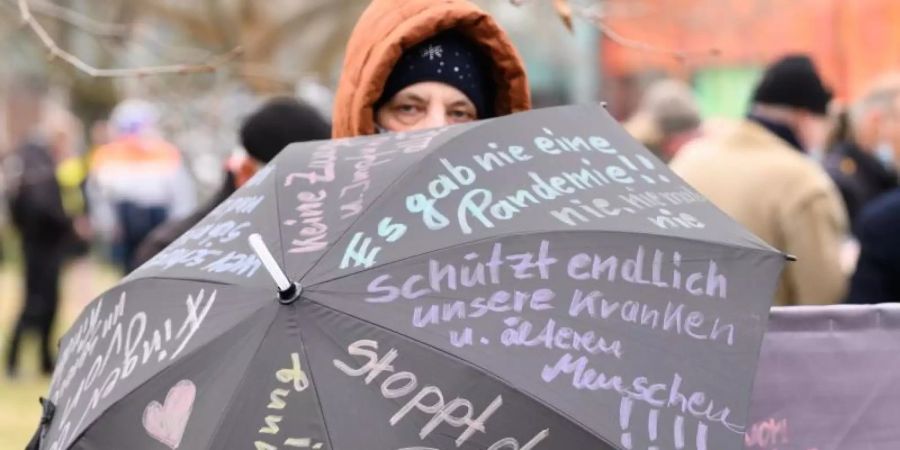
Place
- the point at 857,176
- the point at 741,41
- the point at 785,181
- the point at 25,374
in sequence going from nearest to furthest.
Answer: the point at 785,181 → the point at 857,176 → the point at 25,374 → the point at 741,41

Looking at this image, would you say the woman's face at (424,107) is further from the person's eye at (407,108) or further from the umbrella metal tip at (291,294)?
the umbrella metal tip at (291,294)

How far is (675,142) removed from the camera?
8938 mm

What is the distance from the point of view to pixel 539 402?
2.29 meters

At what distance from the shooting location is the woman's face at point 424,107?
3332 millimetres

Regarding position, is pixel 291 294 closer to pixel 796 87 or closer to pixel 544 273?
pixel 544 273

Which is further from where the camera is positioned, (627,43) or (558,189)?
(627,43)

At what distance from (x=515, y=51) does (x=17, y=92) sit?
41.6 m

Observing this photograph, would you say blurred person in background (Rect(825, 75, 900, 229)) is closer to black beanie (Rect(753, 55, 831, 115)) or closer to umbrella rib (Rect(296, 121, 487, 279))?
black beanie (Rect(753, 55, 831, 115))

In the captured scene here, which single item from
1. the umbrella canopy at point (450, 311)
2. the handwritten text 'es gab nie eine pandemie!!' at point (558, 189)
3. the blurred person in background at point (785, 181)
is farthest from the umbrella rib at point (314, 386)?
the blurred person in background at point (785, 181)

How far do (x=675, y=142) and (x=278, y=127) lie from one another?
3924 millimetres

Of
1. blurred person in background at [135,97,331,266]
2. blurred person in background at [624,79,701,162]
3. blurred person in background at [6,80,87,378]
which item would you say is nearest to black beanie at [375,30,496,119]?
blurred person in background at [135,97,331,266]

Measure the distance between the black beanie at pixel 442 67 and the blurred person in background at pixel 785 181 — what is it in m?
2.09

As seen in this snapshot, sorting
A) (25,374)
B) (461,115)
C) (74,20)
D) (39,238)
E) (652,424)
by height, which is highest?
(39,238)

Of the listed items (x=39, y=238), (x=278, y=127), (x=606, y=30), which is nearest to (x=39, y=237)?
(x=39, y=238)
